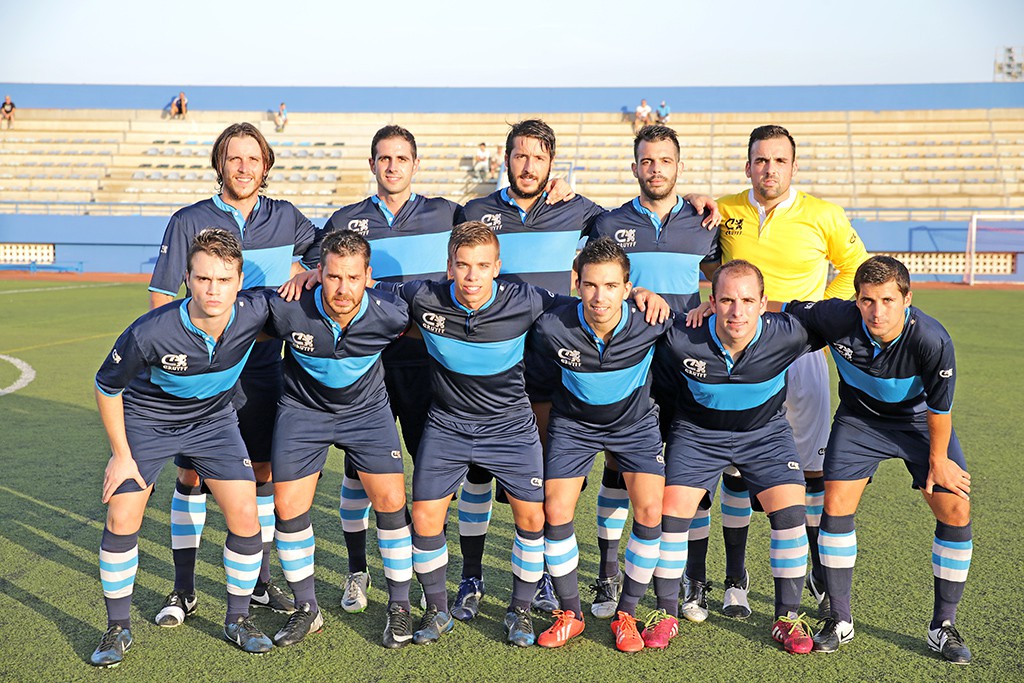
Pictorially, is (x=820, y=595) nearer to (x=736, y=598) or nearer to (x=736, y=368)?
(x=736, y=598)

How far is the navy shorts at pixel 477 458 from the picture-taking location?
3.77m

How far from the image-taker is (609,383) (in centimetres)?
379

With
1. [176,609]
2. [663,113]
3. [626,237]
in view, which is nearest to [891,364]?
[626,237]

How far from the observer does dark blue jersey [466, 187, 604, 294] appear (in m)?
4.33

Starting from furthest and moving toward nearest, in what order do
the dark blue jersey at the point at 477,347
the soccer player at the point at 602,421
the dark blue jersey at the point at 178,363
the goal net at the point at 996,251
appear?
the goal net at the point at 996,251, the dark blue jersey at the point at 477,347, the soccer player at the point at 602,421, the dark blue jersey at the point at 178,363

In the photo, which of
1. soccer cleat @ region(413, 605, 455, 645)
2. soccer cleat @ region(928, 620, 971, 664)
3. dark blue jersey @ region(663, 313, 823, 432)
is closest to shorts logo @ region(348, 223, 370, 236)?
dark blue jersey @ region(663, 313, 823, 432)

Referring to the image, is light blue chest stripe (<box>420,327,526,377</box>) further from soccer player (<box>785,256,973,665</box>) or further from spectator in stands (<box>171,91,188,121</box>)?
spectator in stands (<box>171,91,188,121</box>)

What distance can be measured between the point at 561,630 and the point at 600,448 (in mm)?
776

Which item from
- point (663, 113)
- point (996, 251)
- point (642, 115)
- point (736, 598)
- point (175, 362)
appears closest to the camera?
point (175, 362)

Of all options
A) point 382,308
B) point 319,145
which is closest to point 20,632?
point 382,308

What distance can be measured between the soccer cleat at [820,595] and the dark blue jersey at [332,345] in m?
2.20

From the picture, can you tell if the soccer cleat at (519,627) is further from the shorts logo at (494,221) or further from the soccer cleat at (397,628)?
the shorts logo at (494,221)

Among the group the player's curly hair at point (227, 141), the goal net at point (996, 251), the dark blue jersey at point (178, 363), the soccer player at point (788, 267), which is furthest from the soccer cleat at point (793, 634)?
the goal net at point (996, 251)

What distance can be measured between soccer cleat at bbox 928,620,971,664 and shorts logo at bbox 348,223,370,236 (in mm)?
3072
